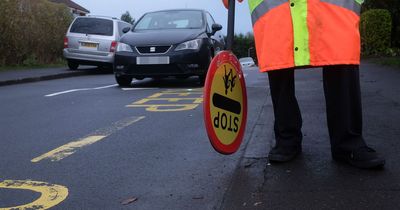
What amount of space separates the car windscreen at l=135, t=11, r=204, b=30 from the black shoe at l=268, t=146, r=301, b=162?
24.2ft

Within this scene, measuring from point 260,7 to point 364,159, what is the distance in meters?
1.22

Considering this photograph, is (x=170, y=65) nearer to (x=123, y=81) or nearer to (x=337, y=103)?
(x=123, y=81)

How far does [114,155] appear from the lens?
4.59 meters

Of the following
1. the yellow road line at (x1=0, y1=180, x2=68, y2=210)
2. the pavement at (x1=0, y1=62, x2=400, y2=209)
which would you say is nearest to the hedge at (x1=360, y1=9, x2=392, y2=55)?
the pavement at (x1=0, y1=62, x2=400, y2=209)

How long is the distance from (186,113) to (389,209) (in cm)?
414

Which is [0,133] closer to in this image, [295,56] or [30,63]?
[295,56]

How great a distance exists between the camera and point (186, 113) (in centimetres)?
691

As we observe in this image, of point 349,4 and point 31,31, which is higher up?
point 31,31

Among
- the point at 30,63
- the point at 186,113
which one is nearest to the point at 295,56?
the point at 186,113

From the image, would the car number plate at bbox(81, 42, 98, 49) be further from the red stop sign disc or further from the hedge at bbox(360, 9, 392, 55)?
the red stop sign disc

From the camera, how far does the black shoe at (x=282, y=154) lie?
395cm

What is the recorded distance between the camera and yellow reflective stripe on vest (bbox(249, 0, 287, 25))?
145 inches

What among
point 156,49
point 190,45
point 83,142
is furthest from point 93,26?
point 83,142

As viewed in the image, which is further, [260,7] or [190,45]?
[190,45]
